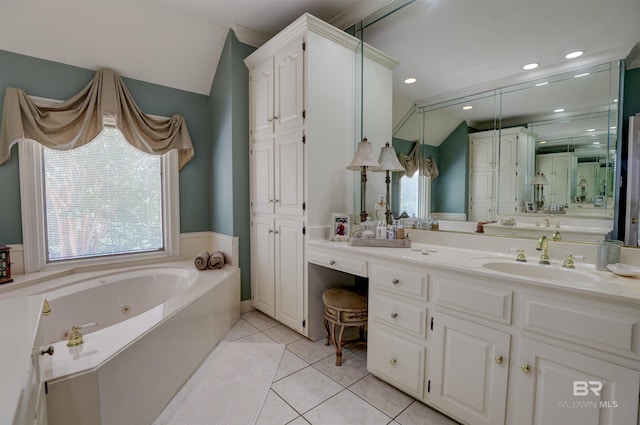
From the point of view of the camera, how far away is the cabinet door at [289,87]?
2.32 m

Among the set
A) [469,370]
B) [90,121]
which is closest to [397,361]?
[469,370]

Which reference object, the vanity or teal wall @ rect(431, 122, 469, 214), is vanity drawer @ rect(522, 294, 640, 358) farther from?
teal wall @ rect(431, 122, 469, 214)

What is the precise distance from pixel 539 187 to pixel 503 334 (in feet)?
3.11

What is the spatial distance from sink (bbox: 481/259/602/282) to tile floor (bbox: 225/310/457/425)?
86 cm

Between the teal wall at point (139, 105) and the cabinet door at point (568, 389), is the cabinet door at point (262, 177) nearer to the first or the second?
the teal wall at point (139, 105)

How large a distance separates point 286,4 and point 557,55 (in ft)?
6.51

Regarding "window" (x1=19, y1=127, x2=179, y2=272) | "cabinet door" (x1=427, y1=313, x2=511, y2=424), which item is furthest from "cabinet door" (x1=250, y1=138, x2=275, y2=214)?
"cabinet door" (x1=427, y1=313, x2=511, y2=424)

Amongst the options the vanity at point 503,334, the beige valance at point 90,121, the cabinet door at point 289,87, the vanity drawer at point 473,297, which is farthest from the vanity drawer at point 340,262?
the beige valance at point 90,121

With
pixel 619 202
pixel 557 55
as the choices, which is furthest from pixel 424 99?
pixel 619 202

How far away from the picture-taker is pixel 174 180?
309 cm

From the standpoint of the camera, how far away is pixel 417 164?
2285mm

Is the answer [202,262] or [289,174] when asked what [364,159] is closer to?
[289,174]

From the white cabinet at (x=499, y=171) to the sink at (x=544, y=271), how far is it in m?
0.42

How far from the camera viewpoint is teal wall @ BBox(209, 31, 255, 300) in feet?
9.31
